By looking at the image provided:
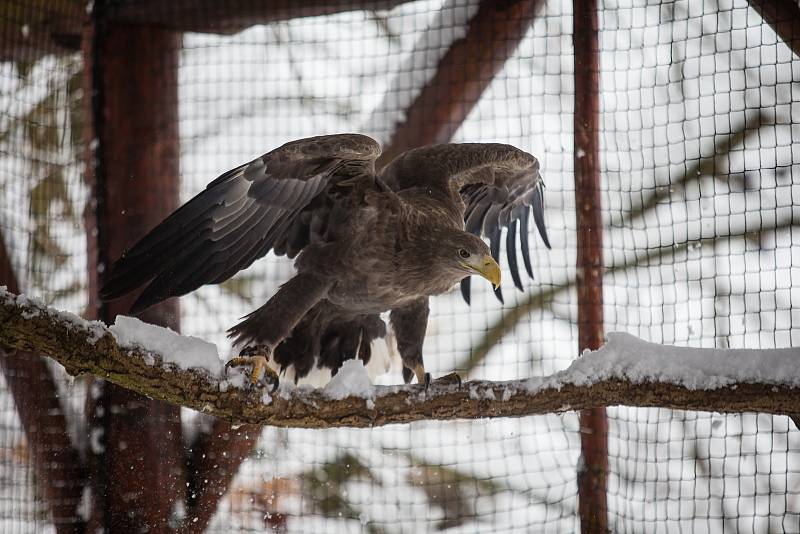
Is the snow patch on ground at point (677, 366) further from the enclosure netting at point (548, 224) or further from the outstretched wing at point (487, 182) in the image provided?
the outstretched wing at point (487, 182)

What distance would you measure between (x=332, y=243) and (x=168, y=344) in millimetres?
1127

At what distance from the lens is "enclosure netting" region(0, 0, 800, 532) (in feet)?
13.0

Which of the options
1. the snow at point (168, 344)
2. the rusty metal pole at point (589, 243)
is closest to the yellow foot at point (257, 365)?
the snow at point (168, 344)

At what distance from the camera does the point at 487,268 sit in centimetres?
331

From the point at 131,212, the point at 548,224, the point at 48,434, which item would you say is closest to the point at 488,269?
the point at 548,224

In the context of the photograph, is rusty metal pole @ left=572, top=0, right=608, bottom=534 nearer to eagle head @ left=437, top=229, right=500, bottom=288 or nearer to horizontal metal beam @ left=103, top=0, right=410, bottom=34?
eagle head @ left=437, top=229, right=500, bottom=288

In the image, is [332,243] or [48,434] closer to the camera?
[332,243]

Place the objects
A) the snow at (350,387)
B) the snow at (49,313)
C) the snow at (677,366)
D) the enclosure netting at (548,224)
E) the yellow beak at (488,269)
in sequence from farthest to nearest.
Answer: the enclosure netting at (548,224), the yellow beak at (488,269), the snow at (350,387), the snow at (677,366), the snow at (49,313)

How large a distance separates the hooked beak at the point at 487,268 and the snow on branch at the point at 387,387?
503 millimetres

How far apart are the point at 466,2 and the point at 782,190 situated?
1.94m

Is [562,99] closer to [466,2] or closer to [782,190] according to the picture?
[466,2]

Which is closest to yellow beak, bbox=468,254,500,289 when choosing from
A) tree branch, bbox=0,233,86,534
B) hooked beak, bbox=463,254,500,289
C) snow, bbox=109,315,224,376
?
hooked beak, bbox=463,254,500,289

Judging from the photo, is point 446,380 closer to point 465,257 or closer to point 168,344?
point 465,257

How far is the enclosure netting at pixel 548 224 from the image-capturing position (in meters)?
3.96
